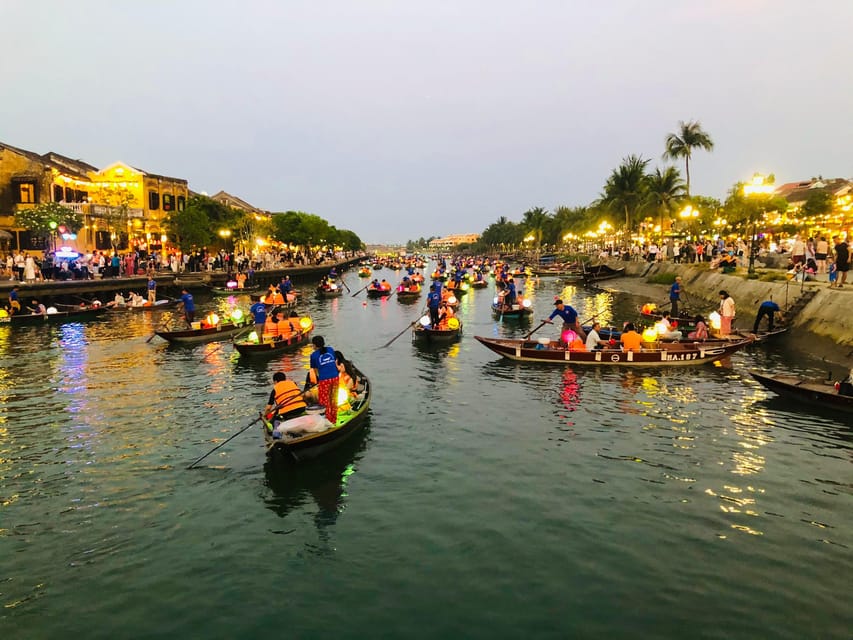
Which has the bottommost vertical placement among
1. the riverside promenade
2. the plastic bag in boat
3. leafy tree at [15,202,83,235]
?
the plastic bag in boat

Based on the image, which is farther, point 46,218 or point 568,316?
point 46,218

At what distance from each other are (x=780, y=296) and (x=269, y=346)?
25797 mm

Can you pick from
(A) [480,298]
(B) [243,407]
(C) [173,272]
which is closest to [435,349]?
(B) [243,407]

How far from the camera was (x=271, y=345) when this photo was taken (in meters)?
24.8

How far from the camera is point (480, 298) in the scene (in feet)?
182

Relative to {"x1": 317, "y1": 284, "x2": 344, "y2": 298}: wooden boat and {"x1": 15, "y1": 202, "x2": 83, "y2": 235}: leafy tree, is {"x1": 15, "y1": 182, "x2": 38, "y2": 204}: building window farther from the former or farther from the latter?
{"x1": 317, "y1": 284, "x2": 344, "y2": 298}: wooden boat

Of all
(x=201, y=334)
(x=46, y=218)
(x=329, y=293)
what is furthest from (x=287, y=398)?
(x=46, y=218)

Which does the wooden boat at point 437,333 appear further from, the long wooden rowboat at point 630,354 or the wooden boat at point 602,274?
the wooden boat at point 602,274

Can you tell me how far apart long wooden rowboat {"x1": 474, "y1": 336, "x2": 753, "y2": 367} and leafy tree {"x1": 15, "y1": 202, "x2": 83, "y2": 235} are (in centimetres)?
4167

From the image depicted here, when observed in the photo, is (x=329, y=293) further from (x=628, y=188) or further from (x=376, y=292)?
(x=628, y=188)

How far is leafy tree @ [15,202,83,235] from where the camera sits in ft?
154

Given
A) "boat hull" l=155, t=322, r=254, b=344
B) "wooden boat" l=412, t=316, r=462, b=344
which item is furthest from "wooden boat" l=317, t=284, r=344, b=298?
"wooden boat" l=412, t=316, r=462, b=344

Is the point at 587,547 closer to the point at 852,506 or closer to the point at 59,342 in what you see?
the point at 852,506

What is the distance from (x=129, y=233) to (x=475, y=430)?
6344 centimetres
